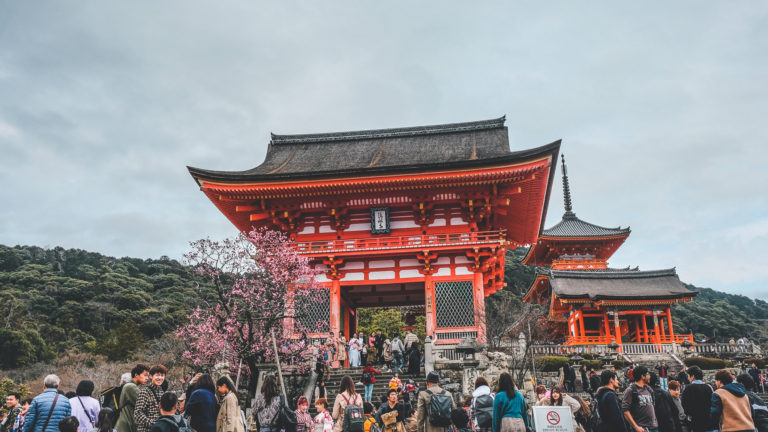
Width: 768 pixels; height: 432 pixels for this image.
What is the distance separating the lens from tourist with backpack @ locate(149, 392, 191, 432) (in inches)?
224

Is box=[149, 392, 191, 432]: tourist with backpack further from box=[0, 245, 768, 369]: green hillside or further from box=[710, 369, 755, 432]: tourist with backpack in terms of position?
box=[0, 245, 768, 369]: green hillside

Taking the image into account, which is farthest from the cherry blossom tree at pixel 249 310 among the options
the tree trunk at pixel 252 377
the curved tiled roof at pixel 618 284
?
the curved tiled roof at pixel 618 284

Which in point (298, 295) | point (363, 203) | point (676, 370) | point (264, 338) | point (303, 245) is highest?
point (363, 203)

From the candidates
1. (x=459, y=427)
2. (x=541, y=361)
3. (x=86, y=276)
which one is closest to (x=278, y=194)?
(x=541, y=361)

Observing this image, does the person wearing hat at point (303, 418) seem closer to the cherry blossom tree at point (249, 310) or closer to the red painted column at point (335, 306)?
the cherry blossom tree at point (249, 310)

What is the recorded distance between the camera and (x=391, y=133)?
29062 mm

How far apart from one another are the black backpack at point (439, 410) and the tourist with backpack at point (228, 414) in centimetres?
269

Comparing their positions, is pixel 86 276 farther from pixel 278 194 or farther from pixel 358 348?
pixel 358 348

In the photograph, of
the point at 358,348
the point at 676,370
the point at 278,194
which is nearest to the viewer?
the point at 358,348

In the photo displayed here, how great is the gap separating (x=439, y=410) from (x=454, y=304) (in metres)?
13.1

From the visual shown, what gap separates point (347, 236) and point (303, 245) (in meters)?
1.90

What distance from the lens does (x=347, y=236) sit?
22500 millimetres

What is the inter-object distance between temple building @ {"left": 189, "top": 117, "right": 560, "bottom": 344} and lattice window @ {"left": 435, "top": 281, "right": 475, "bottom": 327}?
39 mm

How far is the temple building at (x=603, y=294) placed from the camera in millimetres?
32688
